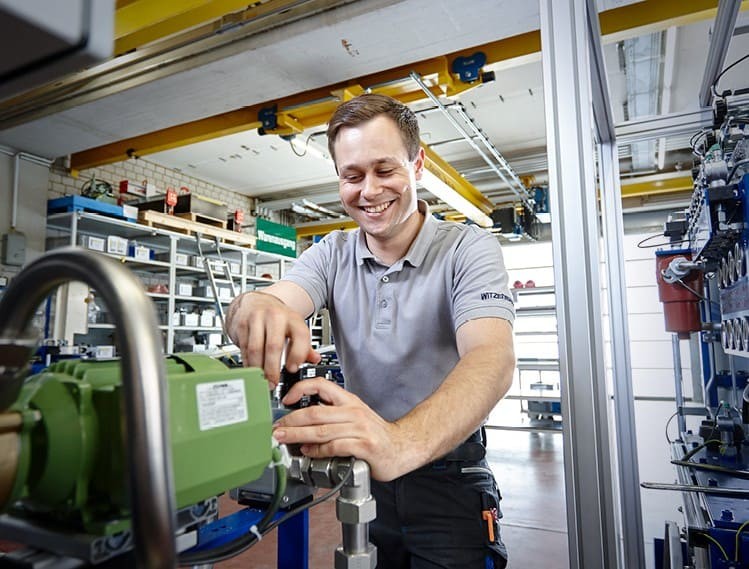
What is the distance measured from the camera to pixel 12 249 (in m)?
3.94

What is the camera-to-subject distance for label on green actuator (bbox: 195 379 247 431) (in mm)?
446

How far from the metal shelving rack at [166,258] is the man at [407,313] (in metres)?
3.66

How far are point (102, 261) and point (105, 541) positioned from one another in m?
0.24

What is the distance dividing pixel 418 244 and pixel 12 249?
13.1ft

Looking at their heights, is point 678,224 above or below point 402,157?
above

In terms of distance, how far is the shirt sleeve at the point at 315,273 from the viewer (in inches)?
49.4

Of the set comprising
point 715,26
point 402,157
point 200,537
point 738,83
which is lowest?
point 200,537

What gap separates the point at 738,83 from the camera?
13.3 feet

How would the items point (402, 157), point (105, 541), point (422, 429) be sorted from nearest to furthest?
point (105, 541), point (422, 429), point (402, 157)

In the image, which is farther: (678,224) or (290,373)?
(678,224)

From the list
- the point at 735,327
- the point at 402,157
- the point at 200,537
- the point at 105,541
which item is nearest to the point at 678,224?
the point at 735,327

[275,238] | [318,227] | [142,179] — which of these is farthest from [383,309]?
[318,227]

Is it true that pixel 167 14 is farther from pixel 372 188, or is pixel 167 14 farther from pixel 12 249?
pixel 12 249

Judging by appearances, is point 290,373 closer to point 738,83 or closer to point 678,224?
point 678,224
